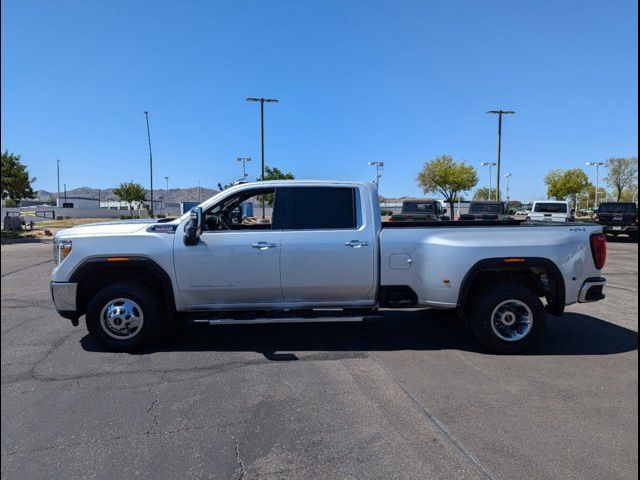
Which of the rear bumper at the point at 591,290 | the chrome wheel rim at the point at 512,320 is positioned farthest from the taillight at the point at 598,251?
the chrome wheel rim at the point at 512,320

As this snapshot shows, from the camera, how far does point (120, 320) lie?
16.5 ft

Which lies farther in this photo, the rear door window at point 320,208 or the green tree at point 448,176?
the green tree at point 448,176

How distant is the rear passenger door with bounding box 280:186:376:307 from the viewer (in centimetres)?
504

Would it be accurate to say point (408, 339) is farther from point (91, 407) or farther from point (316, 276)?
point (91, 407)

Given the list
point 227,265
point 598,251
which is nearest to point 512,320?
point 598,251

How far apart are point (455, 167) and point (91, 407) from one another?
197ft

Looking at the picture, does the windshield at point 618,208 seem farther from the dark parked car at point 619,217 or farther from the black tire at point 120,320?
the black tire at point 120,320

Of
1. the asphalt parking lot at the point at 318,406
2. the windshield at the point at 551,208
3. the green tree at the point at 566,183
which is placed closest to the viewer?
the asphalt parking lot at the point at 318,406

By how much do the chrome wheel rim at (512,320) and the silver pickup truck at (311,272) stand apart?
11 mm

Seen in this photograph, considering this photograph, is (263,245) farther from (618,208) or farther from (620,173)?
(620,173)

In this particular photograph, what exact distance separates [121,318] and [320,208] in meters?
2.57

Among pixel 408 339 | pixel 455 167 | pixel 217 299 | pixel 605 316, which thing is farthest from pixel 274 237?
pixel 455 167

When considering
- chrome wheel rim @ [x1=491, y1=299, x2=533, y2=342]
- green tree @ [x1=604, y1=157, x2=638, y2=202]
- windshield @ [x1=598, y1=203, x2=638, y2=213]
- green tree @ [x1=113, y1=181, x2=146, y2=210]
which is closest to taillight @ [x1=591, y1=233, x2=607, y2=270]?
chrome wheel rim @ [x1=491, y1=299, x2=533, y2=342]

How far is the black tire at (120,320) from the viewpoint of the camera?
16.4ft
